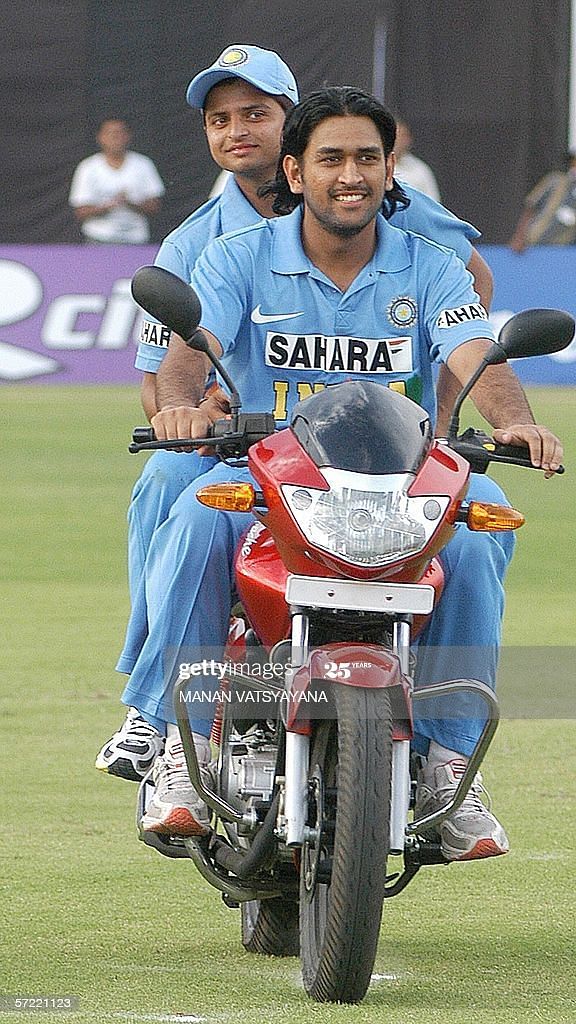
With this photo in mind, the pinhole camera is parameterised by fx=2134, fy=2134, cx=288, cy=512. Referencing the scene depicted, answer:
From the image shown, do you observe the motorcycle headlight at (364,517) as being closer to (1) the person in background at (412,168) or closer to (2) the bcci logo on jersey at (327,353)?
(2) the bcci logo on jersey at (327,353)

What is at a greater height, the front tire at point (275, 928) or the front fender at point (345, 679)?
the front fender at point (345, 679)

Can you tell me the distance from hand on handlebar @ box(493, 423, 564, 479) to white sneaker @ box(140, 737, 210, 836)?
3.23 feet

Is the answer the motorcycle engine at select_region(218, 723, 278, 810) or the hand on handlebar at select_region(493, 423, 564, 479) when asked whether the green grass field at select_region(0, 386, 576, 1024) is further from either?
the hand on handlebar at select_region(493, 423, 564, 479)

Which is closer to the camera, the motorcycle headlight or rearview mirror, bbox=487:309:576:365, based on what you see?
the motorcycle headlight

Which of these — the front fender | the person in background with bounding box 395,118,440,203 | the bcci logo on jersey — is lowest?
the front fender

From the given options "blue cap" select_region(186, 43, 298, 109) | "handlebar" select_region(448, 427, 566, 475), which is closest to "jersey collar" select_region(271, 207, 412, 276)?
"handlebar" select_region(448, 427, 566, 475)

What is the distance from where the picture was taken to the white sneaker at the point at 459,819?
15.1ft

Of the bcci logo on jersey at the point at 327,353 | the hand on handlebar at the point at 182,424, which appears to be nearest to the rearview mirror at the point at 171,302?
the hand on handlebar at the point at 182,424

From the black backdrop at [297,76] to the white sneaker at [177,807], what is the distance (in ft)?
67.8

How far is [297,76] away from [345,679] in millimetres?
22324

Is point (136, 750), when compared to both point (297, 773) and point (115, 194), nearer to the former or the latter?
point (297, 773)

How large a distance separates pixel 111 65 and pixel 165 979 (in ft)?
72.1

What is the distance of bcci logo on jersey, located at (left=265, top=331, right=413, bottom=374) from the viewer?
505 cm

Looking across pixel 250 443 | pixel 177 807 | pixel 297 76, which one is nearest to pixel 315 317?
pixel 250 443
